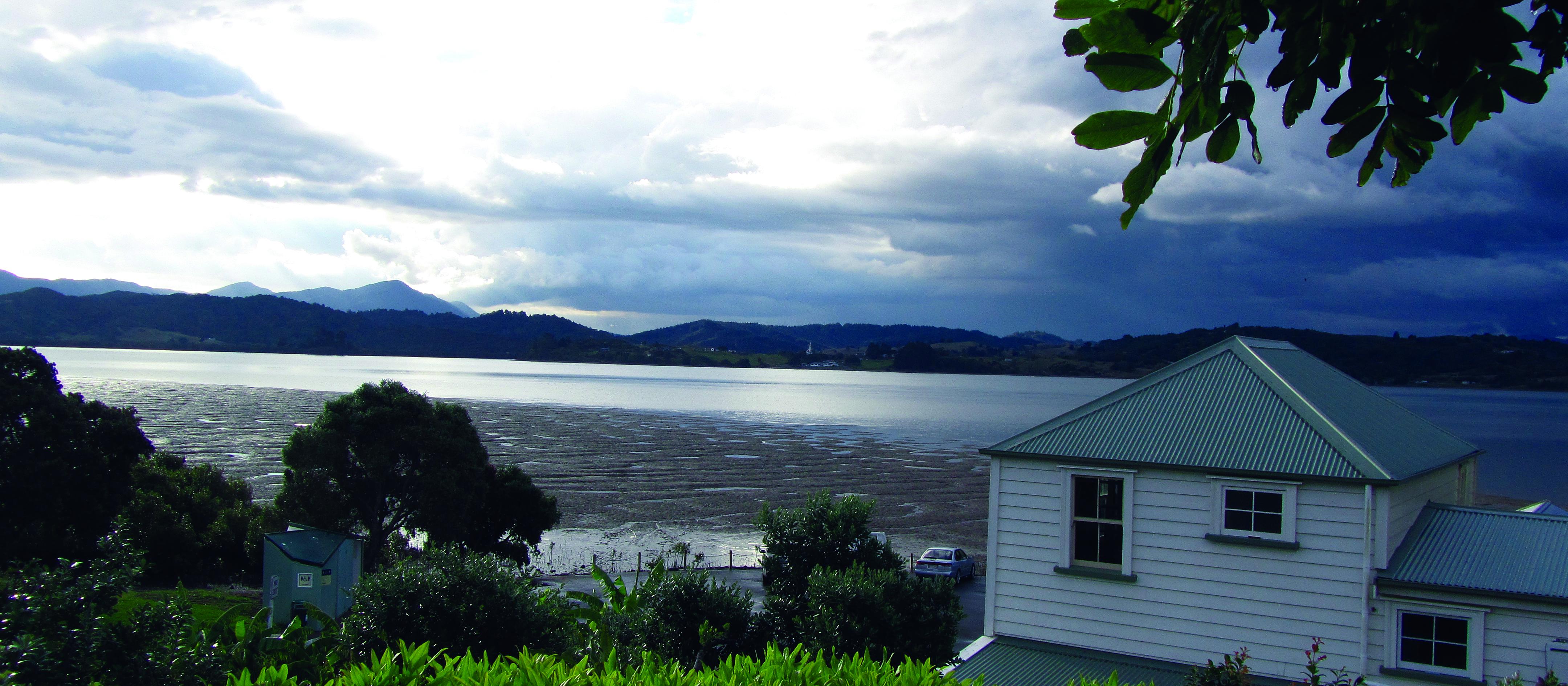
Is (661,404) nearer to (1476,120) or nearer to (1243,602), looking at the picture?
(1243,602)

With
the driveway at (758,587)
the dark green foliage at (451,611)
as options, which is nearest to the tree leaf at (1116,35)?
the dark green foliage at (451,611)

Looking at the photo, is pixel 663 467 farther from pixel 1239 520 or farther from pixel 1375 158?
pixel 1375 158

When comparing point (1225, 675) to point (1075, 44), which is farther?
point (1225, 675)

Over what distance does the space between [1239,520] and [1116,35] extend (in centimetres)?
1089

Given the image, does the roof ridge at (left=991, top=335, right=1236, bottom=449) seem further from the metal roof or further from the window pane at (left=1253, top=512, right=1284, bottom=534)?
the metal roof

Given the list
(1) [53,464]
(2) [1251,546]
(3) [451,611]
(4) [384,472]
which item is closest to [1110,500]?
(2) [1251,546]

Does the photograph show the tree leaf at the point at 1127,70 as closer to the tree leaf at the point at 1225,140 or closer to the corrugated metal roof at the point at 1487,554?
the tree leaf at the point at 1225,140

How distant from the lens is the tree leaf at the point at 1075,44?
6.61 ft

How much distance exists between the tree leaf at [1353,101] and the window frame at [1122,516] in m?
10.5

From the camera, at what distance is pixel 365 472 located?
31625 mm

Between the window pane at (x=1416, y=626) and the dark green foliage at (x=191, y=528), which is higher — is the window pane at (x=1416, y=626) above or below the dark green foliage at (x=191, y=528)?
above

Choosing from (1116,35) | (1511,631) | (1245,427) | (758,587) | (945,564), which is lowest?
(758,587)

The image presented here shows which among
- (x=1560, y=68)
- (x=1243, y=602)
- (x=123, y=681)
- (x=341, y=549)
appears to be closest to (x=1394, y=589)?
(x=1243, y=602)

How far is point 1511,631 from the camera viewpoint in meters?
9.84
